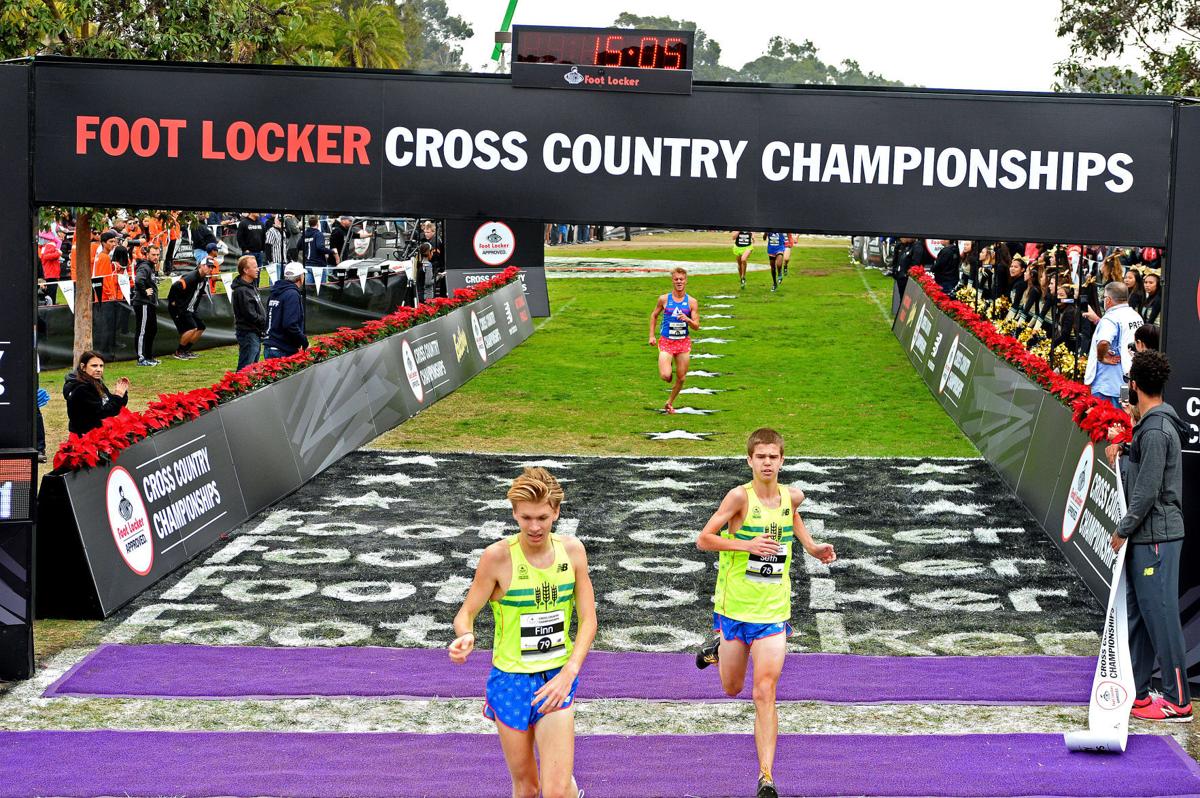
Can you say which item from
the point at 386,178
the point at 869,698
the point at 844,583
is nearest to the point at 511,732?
the point at 869,698

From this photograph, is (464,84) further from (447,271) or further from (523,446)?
(447,271)

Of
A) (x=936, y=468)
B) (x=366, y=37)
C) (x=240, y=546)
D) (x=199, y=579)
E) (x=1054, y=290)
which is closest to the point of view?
(x=199, y=579)

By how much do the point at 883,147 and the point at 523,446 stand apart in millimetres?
10533

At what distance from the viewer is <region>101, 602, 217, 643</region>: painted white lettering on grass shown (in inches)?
420

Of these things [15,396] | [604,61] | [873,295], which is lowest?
[15,396]

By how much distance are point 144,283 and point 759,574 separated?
19424mm

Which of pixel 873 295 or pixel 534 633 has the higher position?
pixel 873 295

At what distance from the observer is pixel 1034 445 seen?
1538 centimetres

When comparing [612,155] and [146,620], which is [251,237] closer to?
[146,620]

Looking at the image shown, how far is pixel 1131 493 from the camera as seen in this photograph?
9.00 m

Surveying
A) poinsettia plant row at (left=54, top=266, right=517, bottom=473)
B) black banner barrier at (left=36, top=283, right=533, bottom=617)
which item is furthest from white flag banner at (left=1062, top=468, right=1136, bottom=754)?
poinsettia plant row at (left=54, top=266, right=517, bottom=473)

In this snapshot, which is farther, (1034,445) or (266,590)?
(1034,445)

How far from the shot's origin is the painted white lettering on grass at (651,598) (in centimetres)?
1183

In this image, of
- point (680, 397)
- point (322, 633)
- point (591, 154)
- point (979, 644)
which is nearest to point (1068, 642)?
point (979, 644)
